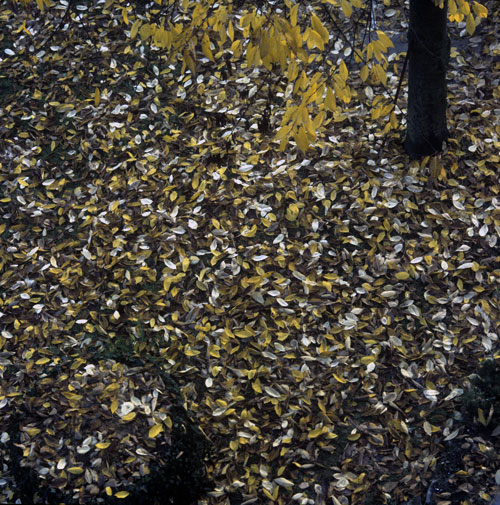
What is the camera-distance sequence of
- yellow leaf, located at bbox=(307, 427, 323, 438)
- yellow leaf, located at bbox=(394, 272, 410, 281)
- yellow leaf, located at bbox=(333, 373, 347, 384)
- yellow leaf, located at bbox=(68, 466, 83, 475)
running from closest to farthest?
yellow leaf, located at bbox=(68, 466, 83, 475) → yellow leaf, located at bbox=(307, 427, 323, 438) → yellow leaf, located at bbox=(333, 373, 347, 384) → yellow leaf, located at bbox=(394, 272, 410, 281)

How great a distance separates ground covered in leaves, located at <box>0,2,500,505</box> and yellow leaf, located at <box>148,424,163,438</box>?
0.02m

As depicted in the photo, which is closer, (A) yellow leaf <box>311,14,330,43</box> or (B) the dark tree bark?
(A) yellow leaf <box>311,14,330,43</box>

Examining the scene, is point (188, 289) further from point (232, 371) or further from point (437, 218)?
point (437, 218)

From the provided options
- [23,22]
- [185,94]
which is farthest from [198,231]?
[23,22]

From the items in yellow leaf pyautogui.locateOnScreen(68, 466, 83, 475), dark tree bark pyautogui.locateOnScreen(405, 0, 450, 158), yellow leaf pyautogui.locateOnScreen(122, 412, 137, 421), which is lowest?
yellow leaf pyautogui.locateOnScreen(68, 466, 83, 475)

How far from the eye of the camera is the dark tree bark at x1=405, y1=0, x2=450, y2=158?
389 cm

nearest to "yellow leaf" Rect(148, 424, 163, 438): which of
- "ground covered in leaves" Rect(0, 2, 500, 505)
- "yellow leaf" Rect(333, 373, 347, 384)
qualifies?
"ground covered in leaves" Rect(0, 2, 500, 505)

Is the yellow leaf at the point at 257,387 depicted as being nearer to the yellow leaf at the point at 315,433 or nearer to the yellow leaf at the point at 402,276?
the yellow leaf at the point at 315,433

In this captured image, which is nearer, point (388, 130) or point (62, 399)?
point (62, 399)

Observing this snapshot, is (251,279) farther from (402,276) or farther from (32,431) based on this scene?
(32,431)

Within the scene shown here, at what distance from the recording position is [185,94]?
5.07 meters

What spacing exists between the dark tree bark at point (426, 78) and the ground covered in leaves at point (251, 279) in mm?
163

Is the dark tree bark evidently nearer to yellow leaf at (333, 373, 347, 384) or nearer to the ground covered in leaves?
the ground covered in leaves

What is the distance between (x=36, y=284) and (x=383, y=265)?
237 cm
